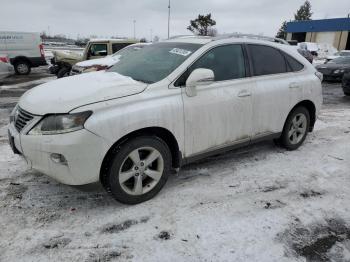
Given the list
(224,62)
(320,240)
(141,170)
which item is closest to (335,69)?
(224,62)

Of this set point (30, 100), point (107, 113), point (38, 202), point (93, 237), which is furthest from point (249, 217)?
point (30, 100)

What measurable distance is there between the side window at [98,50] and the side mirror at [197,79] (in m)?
9.59

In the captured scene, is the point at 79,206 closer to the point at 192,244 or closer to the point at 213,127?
the point at 192,244

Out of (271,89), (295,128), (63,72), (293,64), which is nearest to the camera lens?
(271,89)

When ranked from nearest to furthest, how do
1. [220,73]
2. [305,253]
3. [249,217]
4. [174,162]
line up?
[305,253] < [249,217] < [174,162] < [220,73]

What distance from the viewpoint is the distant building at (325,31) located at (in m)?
49.6

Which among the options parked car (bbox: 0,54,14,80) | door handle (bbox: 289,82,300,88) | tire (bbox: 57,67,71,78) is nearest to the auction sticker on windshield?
door handle (bbox: 289,82,300,88)

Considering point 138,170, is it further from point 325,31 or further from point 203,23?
point 325,31

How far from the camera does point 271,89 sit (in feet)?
14.9

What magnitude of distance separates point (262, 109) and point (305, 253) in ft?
6.86

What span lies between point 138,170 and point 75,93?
39.3 inches

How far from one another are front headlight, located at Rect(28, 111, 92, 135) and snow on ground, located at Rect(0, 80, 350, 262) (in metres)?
0.61

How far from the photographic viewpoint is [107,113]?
314 cm

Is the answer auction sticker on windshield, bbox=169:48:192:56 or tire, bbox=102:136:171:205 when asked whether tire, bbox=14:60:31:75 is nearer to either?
auction sticker on windshield, bbox=169:48:192:56
